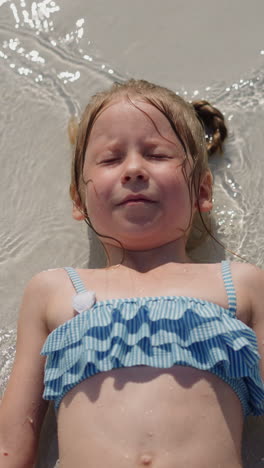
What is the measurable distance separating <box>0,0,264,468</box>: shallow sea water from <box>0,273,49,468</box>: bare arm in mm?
264

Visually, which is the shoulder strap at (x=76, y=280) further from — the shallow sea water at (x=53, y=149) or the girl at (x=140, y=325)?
the shallow sea water at (x=53, y=149)

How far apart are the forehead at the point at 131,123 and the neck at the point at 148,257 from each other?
379mm

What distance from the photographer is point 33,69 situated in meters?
2.92

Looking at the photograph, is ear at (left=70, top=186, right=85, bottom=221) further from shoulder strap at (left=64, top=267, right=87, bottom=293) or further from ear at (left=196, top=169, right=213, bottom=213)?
ear at (left=196, top=169, right=213, bottom=213)

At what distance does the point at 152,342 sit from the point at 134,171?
1.82 feet

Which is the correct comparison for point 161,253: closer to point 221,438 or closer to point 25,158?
point 221,438

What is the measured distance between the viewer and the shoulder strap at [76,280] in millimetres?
2027

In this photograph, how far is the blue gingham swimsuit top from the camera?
6.01ft

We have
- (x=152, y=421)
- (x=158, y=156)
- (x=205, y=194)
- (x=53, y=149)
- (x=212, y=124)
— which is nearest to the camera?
(x=152, y=421)

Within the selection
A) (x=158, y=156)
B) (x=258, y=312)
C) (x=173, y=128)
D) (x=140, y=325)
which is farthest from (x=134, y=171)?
(x=258, y=312)

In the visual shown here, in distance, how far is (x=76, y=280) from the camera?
2064mm

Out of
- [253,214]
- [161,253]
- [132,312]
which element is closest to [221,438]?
[132,312]

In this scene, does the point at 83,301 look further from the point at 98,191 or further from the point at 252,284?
the point at 252,284

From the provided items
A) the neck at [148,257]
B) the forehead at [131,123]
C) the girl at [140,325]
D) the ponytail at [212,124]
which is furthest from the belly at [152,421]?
the ponytail at [212,124]
